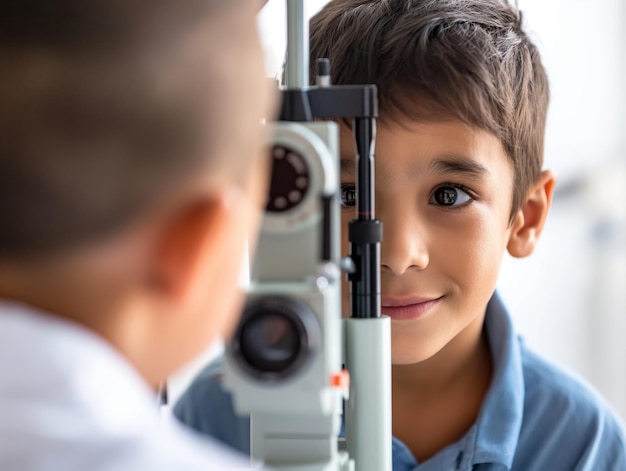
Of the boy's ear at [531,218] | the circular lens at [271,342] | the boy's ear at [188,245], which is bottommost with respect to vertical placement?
the circular lens at [271,342]

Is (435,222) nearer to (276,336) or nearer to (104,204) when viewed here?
(276,336)

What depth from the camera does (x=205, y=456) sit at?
0.57 meters

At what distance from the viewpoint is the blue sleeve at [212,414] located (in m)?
1.32

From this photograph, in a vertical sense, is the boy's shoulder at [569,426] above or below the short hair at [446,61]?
below

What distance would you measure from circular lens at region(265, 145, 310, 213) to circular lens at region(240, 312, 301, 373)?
0.30 ft

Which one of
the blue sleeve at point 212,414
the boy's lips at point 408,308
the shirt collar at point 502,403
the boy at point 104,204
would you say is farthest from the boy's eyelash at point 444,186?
the boy at point 104,204

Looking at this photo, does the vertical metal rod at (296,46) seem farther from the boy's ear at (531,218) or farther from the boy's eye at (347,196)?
the boy's ear at (531,218)

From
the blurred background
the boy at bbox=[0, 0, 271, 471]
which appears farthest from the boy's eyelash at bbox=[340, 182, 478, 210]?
the blurred background

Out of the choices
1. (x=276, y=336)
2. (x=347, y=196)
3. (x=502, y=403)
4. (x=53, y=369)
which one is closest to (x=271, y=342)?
(x=276, y=336)

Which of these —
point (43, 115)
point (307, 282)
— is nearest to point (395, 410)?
point (307, 282)

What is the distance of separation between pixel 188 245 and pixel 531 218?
784 millimetres

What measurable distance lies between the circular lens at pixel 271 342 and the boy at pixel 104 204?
18 cm

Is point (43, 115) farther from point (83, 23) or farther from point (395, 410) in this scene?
point (395, 410)

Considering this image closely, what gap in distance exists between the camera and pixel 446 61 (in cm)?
110
